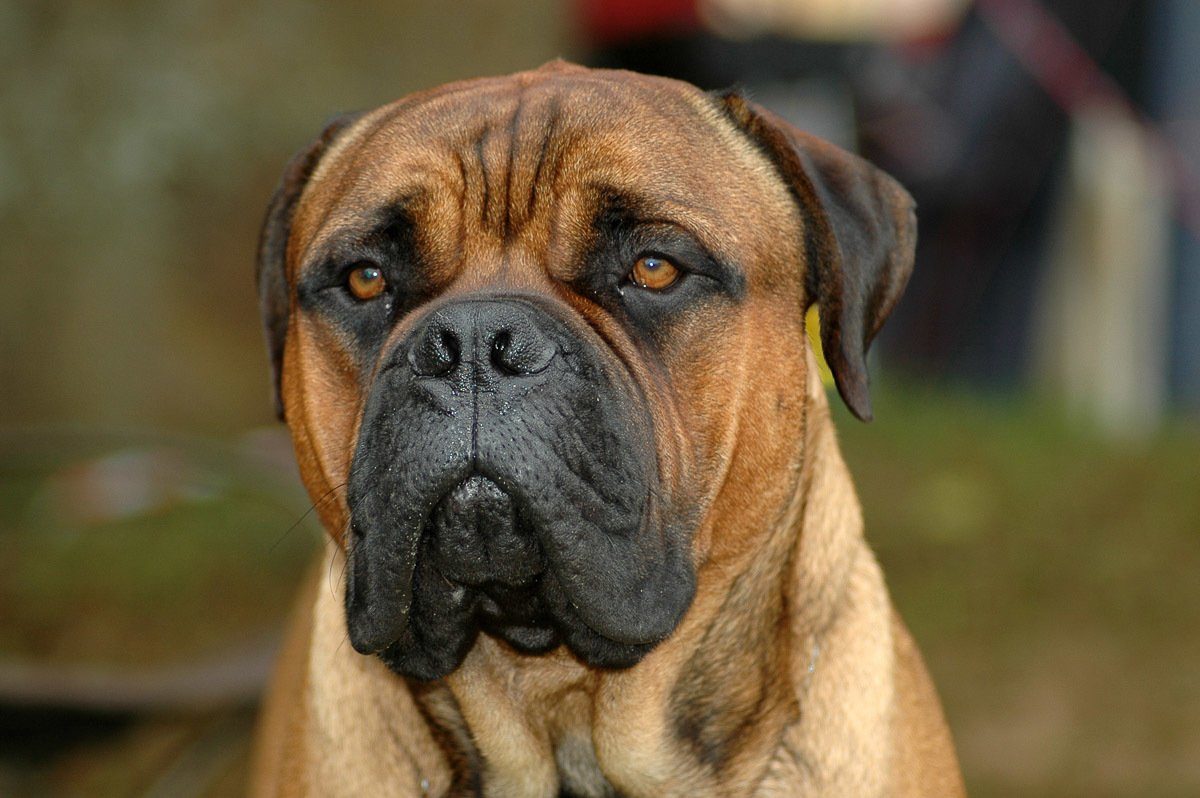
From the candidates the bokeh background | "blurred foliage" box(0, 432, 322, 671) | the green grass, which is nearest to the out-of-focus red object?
the bokeh background

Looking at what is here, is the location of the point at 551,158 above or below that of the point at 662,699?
above

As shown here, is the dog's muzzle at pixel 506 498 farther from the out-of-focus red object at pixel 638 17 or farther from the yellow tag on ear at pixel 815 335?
the out-of-focus red object at pixel 638 17

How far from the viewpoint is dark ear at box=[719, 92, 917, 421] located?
3016 millimetres

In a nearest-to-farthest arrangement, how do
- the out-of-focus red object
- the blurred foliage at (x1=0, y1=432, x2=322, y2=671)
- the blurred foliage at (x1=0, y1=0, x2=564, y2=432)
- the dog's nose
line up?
the dog's nose
the blurred foliage at (x1=0, y1=432, x2=322, y2=671)
the blurred foliage at (x1=0, y1=0, x2=564, y2=432)
the out-of-focus red object

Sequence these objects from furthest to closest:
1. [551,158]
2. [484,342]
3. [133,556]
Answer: [133,556] → [551,158] → [484,342]

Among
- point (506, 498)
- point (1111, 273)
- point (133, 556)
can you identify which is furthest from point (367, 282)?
point (1111, 273)

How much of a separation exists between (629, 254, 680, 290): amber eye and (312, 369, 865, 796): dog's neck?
469 millimetres

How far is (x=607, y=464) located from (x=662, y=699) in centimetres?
63

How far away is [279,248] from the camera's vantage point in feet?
11.2

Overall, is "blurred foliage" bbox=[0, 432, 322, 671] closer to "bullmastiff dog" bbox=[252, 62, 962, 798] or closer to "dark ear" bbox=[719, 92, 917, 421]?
"bullmastiff dog" bbox=[252, 62, 962, 798]

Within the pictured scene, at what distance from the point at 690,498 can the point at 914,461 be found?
15.9 feet

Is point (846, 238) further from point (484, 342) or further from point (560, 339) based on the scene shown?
point (484, 342)

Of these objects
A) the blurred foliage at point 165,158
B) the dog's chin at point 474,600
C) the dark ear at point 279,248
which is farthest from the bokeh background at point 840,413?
the dog's chin at point 474,600

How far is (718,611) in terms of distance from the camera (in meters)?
2.97
